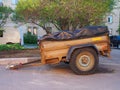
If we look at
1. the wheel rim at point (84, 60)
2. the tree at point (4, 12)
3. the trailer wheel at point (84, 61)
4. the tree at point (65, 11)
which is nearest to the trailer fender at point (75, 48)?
the trailer wheel at point (84, 61)

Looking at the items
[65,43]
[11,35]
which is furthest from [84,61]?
[11,35]

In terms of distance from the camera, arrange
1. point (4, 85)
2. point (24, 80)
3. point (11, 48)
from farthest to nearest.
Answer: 1. point (11, 48)
2. point (24, 80)
3. point (4, 85)

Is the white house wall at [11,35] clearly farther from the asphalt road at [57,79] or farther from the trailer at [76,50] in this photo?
the trailer at [76,50]

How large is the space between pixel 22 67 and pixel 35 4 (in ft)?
17.6

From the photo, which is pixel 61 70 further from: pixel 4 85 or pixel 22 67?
pixel 4 85

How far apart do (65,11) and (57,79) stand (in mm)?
6101

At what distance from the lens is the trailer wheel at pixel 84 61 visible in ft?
34.9

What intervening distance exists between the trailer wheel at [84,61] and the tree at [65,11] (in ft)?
14.4

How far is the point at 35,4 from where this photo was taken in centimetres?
1634

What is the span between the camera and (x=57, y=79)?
970 centimetres

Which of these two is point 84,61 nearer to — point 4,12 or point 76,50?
point 76,50

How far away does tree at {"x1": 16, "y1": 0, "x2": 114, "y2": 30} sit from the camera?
14.9 meters

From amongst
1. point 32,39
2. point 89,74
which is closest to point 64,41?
point 89,74

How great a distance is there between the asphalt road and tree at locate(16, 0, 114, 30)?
3.59 metres
